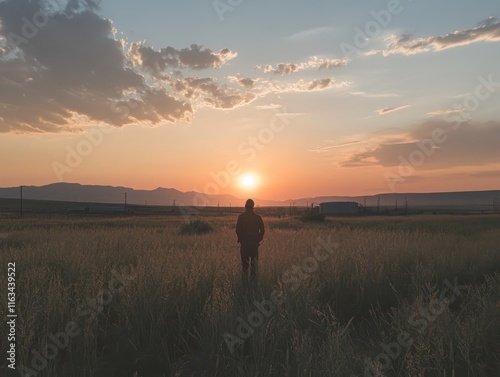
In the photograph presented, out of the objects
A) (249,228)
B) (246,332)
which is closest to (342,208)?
(249,228)

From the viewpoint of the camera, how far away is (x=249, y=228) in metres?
9.11

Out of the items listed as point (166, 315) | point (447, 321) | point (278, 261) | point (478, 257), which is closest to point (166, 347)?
point (166, 315)

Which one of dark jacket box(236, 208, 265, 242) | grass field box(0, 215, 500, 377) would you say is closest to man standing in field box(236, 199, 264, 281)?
dark jacket box(236, 208, 265, 242)

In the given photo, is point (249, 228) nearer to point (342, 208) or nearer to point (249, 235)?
point (249, 235)

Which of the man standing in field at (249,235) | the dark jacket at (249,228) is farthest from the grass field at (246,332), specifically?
the dark jacket at (249,228)

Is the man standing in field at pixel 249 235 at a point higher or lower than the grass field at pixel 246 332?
higher

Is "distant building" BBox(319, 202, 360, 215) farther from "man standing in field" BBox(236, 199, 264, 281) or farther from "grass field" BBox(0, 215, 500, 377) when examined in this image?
"grass field" BBox(0, 215, 500, 377)

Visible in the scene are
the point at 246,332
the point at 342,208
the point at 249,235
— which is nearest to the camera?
the point at 246,332

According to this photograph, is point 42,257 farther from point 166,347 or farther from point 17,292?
point 166,347

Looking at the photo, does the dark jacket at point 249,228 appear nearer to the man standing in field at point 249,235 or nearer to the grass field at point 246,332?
the man standing in field at point 249,235

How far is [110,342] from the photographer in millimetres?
4980

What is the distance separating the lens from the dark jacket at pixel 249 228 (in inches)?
357

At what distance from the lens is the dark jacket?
908cm

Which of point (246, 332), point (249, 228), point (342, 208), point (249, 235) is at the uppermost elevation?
point (249, 228)
